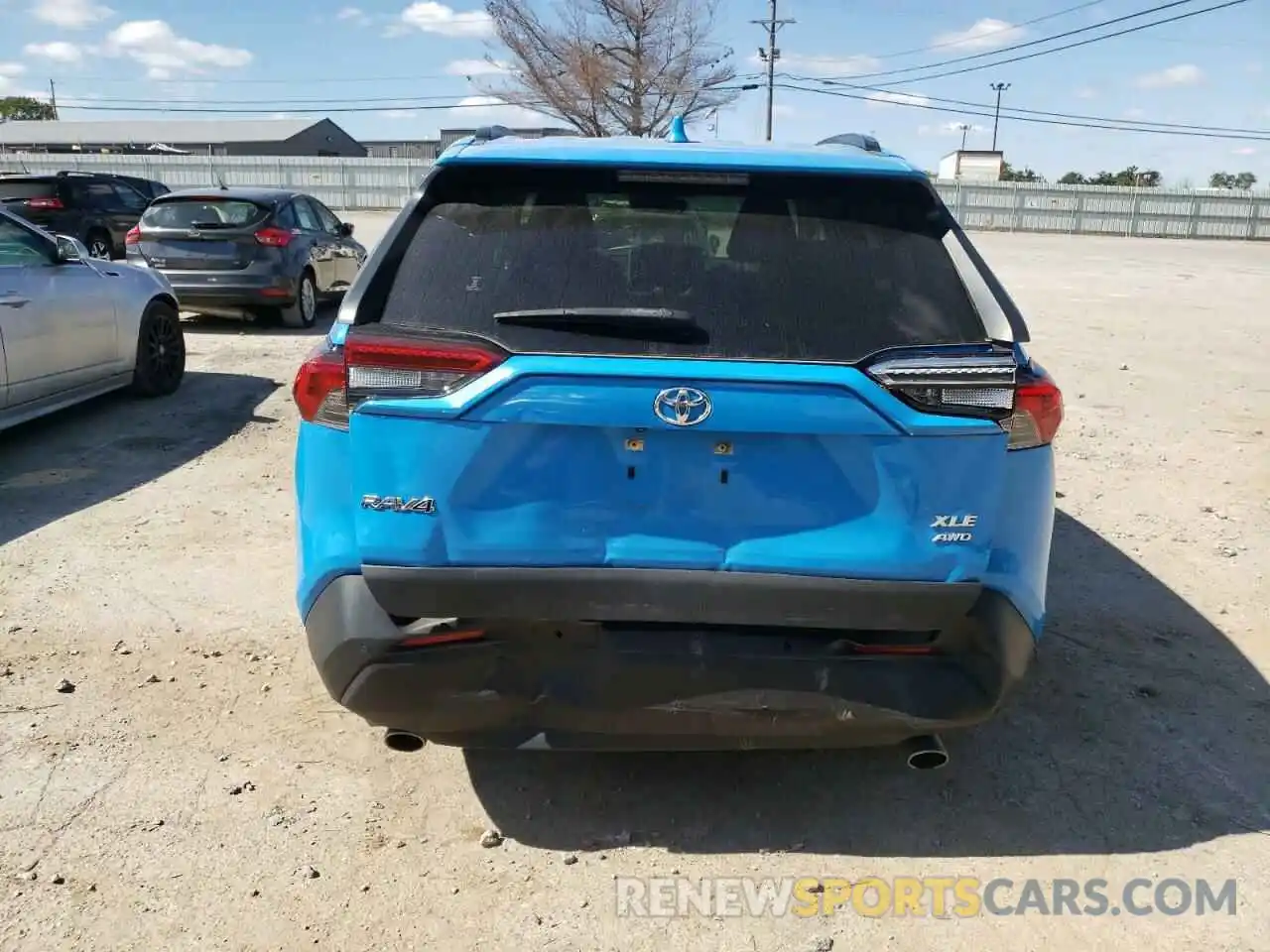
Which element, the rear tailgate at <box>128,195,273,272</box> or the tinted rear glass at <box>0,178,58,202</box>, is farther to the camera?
the tinted rear glass at <box>0,178,58,202</box>

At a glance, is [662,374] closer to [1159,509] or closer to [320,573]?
[320,573]

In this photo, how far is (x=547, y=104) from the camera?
39.2 m

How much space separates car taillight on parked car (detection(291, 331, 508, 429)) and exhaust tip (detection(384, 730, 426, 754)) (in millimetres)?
868

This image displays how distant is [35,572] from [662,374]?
12.2ft

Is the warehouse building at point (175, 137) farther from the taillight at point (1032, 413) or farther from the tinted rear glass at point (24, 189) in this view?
the taillight at point (1032, 413)

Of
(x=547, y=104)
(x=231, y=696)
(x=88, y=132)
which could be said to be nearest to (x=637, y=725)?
(x=231, y=696)

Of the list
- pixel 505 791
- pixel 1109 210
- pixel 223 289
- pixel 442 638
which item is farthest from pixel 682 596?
pixel 1109 210

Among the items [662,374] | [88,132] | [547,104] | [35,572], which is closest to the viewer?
[662,374]

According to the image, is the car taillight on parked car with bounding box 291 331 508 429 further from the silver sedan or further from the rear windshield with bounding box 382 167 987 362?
the silver sedan

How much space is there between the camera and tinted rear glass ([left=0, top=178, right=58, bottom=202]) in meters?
15.9

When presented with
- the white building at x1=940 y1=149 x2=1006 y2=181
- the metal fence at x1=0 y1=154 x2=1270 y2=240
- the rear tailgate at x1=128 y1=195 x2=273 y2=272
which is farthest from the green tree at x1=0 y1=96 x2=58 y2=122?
the rear tailgate at x1=128 y1=195 x2=273 y2=272

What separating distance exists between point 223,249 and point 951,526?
1042 centimetres

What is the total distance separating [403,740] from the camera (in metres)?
2.74

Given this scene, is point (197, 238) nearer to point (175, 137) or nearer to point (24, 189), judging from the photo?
point (24, 189)
